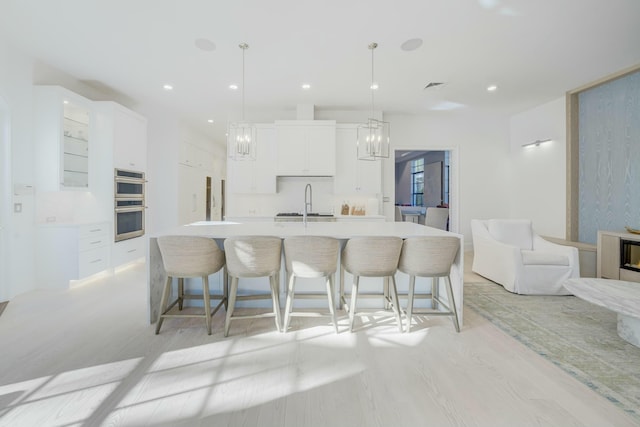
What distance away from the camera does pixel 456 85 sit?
4.38 metres

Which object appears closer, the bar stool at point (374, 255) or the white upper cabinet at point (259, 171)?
the bar stool at point (374, 255)

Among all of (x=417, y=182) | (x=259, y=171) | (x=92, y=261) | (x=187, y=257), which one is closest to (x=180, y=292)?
(x=187, y=257)

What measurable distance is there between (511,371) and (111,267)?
4.90 metres

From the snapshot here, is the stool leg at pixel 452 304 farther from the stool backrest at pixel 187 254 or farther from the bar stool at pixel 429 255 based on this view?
the stool backrest at pixel 187 254

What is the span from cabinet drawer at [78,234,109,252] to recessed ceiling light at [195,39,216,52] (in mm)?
2824

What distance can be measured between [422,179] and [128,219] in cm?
884

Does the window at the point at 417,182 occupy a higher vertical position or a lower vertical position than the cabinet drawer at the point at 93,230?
higher

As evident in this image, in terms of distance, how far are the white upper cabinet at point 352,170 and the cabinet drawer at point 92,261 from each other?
146 inches

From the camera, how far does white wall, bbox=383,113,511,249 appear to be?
19.2 ft

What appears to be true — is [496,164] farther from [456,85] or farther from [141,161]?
[141,161]

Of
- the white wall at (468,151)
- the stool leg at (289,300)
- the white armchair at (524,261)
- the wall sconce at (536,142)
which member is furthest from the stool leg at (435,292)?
the wall sconce at (536,142)

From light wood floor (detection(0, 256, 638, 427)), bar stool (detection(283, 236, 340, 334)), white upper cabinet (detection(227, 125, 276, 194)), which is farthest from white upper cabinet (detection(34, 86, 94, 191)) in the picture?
bar stool (detection(283, 236, 340, 334))

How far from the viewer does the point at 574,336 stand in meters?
2.39

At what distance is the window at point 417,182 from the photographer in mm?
10273
